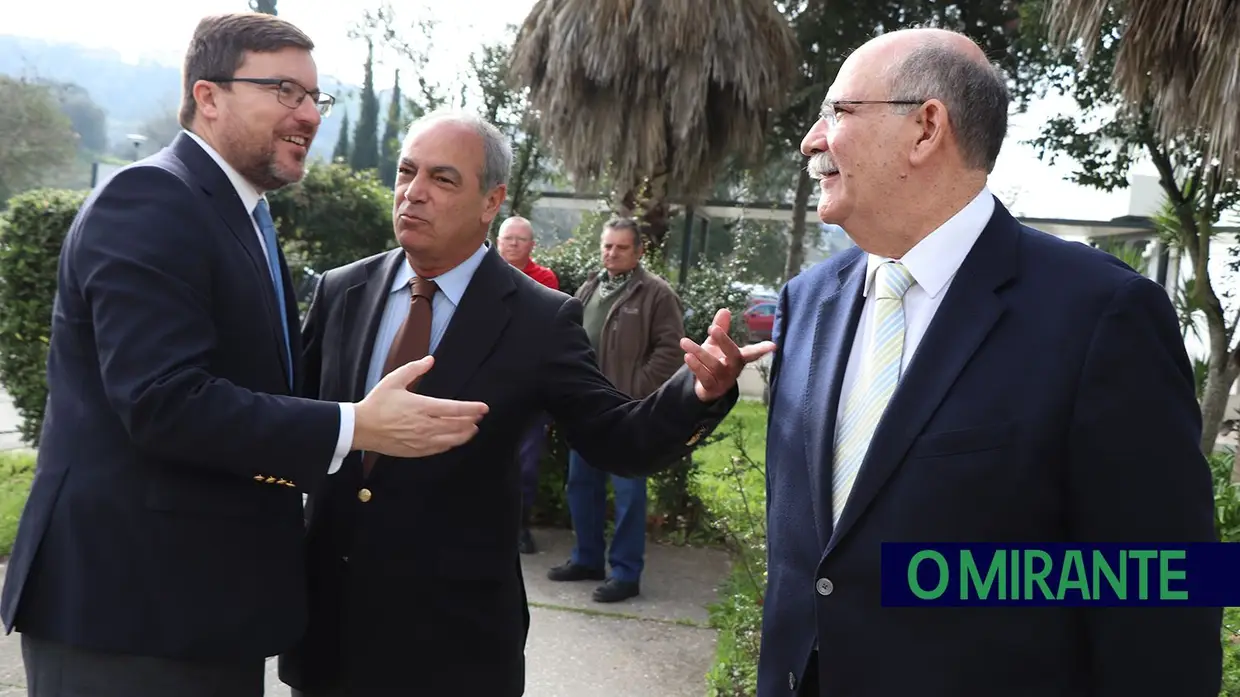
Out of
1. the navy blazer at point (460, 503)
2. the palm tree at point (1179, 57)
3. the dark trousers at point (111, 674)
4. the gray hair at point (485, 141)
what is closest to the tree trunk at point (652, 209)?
the palm tree at point (1179, 57)

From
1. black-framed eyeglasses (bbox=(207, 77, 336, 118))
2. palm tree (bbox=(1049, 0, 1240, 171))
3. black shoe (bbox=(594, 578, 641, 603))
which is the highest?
palm tree (bbox=(1049, 0, 1240, 171))

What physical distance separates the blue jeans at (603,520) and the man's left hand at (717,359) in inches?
137

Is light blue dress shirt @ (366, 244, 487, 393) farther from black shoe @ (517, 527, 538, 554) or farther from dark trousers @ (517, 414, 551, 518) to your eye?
black shoe @ (517, 527, 538, 554)

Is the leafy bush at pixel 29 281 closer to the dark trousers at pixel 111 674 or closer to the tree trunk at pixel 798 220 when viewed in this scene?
the dark trousers at pixel 111 674

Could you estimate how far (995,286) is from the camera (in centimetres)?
183

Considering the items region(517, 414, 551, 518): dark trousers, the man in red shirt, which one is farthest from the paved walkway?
region(517, 414, 551, 518): dark trousers

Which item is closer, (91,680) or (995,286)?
(995,286)

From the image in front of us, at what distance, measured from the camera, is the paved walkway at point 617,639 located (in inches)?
179

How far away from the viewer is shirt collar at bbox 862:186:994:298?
193cm

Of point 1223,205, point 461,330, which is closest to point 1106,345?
point 461,330

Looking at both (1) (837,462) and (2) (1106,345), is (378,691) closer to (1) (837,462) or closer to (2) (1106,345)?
(1) (837,462)

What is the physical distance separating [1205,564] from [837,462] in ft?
2.11

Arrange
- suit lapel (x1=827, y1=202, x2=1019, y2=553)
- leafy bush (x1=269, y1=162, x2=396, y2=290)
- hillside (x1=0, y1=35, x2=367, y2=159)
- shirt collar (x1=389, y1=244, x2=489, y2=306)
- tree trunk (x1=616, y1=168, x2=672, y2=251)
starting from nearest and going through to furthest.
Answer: suit lapel (x1=827, y1=202, x2=1019, y2=553) → shirt collar (x1=389, y1=244, x2=489, y2=306) → tree trunk (x1=616, y1=168, x2=672, y2=251) → leafy bush (x1=269, y1=162, x2=396, y2=290) → hillside (x1=0, y1=35, x2=367, y2=159)

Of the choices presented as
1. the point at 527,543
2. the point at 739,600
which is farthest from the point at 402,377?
the point at 527,543
